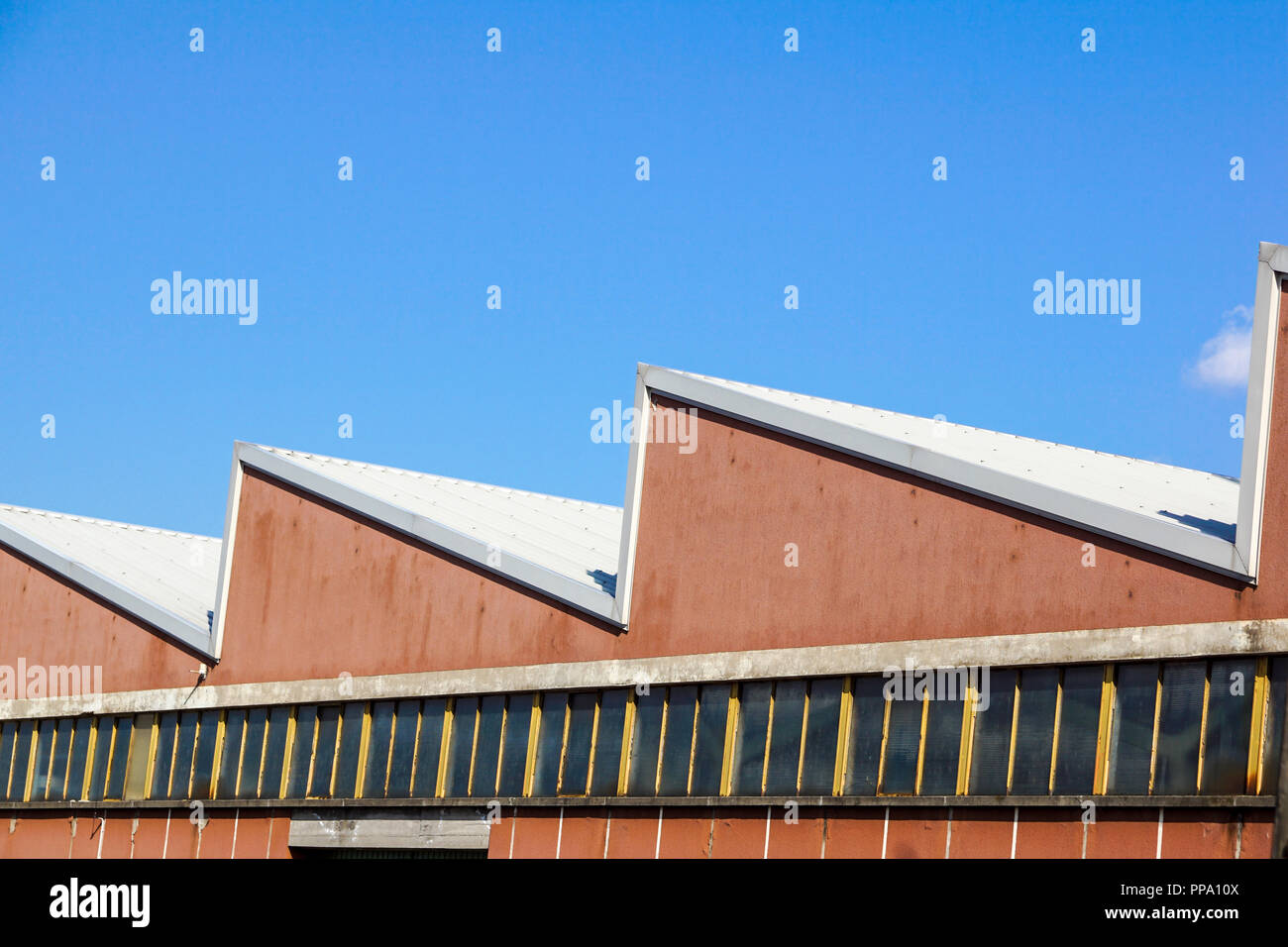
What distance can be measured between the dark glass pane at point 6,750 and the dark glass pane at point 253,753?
7.55 m

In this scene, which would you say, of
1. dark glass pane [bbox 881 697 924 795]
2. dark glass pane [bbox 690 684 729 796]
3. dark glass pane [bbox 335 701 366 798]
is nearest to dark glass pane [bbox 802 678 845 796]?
dark glass pane [bbox 881 697 924 795]

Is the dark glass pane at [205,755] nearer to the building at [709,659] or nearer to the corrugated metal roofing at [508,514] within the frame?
the building at [709,659]

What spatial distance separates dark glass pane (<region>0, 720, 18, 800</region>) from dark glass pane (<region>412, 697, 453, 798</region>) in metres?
12.2

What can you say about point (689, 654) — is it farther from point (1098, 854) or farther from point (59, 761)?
point (59, 761)

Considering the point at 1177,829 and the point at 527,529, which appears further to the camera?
the point at 527,529

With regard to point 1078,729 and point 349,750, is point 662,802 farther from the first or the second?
point 349,750

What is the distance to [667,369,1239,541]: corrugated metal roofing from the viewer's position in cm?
Answer: 2125

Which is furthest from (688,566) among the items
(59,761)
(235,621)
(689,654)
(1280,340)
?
(59,761)

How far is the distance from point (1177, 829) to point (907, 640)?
13.9 feet

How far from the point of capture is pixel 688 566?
78.0ft

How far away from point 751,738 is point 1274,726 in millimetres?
7372

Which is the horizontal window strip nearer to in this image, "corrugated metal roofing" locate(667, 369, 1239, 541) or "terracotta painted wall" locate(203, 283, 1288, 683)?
"terracotta painted wall" locate(203, 283, 1288, 683)

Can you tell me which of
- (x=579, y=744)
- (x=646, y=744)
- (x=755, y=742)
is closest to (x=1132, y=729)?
(x=755, y=742)

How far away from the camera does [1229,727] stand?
18.1 meters
